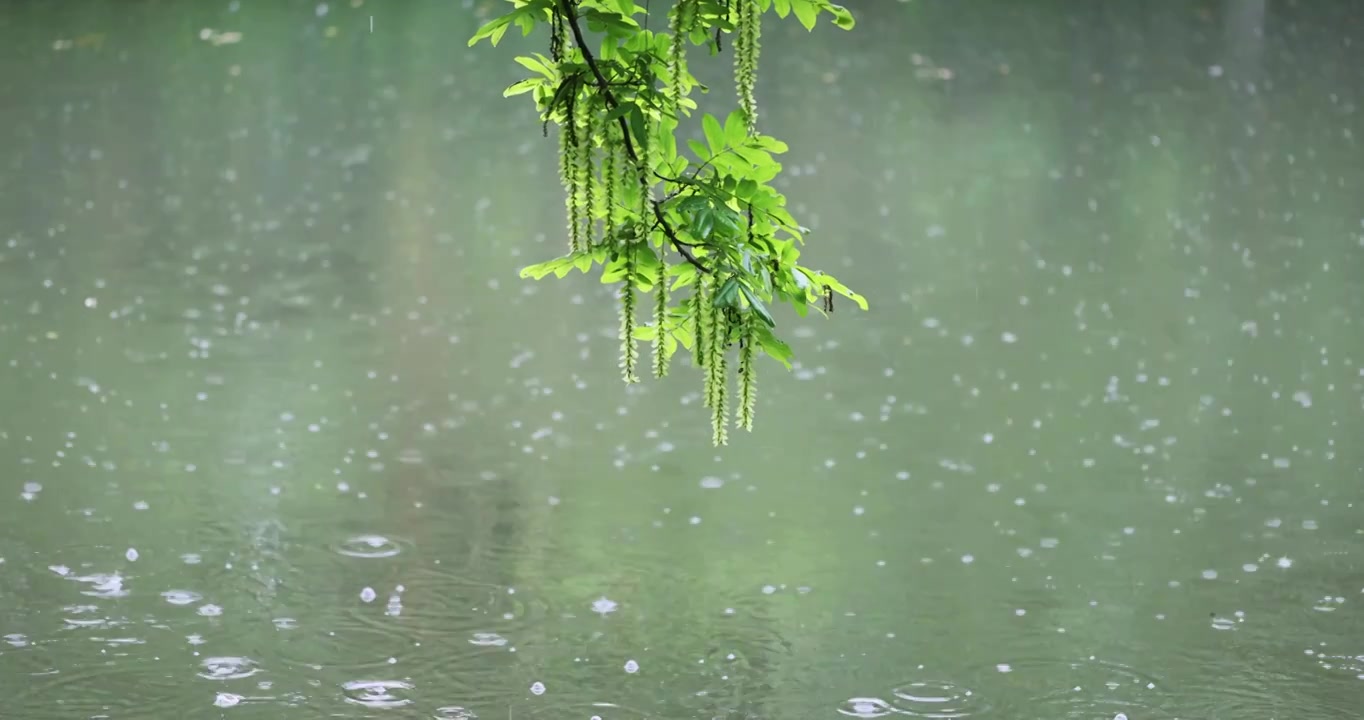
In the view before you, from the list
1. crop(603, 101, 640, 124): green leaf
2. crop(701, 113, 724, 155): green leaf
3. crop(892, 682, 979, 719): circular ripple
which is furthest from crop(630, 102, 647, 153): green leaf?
crop(892, 682, 979, 719): circular ripple

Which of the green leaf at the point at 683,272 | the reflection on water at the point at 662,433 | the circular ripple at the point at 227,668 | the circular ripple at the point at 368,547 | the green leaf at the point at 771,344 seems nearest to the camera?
the green leaf at the point at 771,344

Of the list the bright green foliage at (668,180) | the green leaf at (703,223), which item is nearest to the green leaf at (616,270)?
the bright green foliage at (668,180)

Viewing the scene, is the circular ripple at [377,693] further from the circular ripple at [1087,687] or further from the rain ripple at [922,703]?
the circular ripple at [1087,687]

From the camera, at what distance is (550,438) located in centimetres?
521

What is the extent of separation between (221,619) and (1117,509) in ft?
8.17

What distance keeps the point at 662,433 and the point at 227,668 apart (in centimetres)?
198

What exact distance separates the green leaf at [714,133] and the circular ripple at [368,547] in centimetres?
230

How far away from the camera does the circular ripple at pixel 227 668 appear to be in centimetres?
359

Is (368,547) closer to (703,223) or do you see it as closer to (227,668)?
(227,668)

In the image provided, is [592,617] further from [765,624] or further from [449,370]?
[449,370]

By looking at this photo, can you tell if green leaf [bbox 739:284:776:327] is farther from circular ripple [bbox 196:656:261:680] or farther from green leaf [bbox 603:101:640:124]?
circular ripple [bbox 196:656:261:680]

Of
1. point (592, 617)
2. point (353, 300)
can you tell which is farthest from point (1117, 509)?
point (353, 300)

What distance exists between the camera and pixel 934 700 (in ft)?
11.6

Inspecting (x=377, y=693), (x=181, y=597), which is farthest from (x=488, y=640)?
(x=181, y=597)
